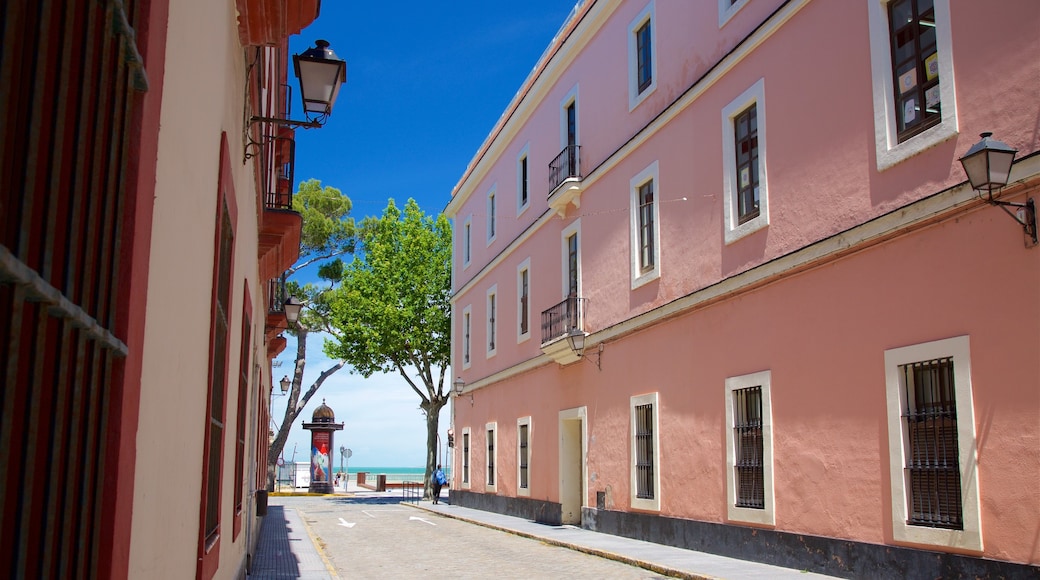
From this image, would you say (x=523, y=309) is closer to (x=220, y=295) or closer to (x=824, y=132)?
(x=824, y=132)

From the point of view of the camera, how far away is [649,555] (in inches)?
561

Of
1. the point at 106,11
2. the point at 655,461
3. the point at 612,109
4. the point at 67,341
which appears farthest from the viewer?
the point at 612,109

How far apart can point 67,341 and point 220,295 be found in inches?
169

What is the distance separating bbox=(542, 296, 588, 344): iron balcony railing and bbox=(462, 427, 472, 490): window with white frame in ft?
32.7

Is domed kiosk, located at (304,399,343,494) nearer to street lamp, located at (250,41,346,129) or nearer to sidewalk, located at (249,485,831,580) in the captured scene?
sidewalk, located at (249,485,831,580)

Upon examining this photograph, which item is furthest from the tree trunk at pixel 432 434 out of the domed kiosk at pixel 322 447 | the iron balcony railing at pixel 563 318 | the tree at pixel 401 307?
the iron balcony railing at pixel 563 318

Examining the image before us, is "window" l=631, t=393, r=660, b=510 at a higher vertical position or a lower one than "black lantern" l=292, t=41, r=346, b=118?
lower

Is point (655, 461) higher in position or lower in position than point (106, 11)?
lower

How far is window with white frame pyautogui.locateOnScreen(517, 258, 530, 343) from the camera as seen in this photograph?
2514cm

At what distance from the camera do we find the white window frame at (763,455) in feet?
41.9

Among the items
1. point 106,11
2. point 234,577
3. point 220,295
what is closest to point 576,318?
point 234,577

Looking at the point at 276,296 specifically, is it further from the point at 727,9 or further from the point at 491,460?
Answer: the point at 727,9

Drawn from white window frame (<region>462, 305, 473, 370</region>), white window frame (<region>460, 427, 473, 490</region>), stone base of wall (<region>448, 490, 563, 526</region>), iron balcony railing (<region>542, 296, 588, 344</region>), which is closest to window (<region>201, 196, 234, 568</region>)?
iron balcony railing (<region>542, 296, 588, 344</region>)

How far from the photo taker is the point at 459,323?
33.9 meters
